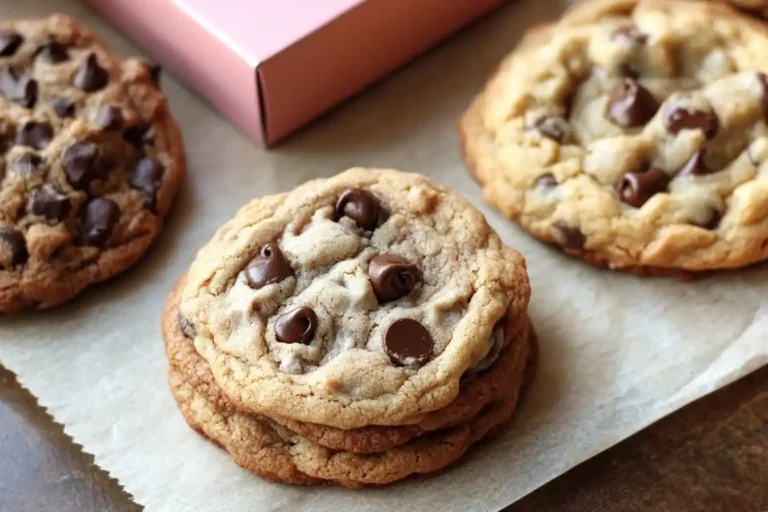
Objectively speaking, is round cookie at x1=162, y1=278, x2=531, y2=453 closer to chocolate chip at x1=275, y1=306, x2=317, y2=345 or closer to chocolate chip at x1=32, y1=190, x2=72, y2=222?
chocolate chip at x1=275, y1=306, x2=317, y2=345

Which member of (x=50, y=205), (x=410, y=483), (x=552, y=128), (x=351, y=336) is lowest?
(x=410, y=483)

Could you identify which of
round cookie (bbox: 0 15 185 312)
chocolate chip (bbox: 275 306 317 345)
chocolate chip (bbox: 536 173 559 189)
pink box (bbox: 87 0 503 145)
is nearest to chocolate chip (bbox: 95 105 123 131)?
round cookie (bbox: 0 15 185 312)

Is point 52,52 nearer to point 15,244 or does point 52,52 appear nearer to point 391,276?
point 15,244

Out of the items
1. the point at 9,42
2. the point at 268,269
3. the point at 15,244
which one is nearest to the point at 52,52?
the point at 9,42

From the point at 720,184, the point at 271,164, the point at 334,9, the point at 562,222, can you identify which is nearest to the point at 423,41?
the point at 334,9

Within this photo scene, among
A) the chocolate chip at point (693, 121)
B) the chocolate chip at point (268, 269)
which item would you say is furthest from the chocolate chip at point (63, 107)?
the chocolate chip at point (693, 121)

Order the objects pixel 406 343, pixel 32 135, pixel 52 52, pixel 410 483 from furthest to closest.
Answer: pixel 52 52 < pixel 32 135 < pixel 410 483 < pixel 406 343

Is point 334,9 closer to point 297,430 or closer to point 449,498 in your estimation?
point 297,430

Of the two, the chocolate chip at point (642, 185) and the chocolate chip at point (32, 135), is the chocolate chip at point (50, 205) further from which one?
the chocolate chip at point (642, 185)
